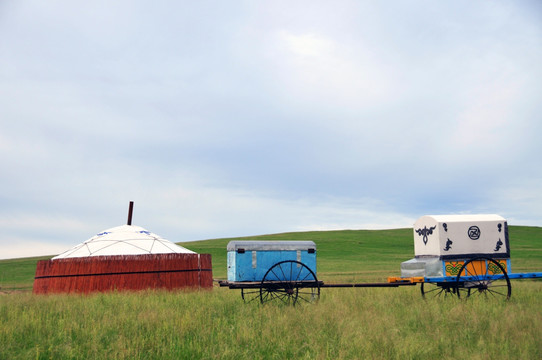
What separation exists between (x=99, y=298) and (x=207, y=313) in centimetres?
524

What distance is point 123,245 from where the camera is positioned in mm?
20516

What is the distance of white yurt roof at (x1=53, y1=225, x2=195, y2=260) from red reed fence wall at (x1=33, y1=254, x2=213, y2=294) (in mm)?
710

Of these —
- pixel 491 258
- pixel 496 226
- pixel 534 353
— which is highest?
pixel 496 226

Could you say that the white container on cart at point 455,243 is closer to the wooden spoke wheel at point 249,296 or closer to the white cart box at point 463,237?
the white cart box at point 463,237

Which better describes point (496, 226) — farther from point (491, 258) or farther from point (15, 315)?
point (15, 315)

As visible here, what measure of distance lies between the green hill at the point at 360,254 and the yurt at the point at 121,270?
52.3 ft

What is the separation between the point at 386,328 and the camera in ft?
32.6

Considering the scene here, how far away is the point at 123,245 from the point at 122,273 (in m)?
2.15

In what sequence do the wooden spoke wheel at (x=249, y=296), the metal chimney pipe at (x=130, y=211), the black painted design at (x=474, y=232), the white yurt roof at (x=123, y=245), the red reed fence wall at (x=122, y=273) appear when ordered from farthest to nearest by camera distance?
the metal chimney pipe at (x=130, y=211), the white yurt roof at (x=123, y=245), the red reed fence wall at (x=122, y=273), the black painted design at (x=474, y=232), the wooden spoke wheel at (x=249, y=296)

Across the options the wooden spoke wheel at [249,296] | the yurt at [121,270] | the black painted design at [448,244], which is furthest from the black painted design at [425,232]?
the yurt at [121,270]

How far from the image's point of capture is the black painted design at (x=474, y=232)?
14688 millimetres

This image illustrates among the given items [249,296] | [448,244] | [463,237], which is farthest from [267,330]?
[249,296]

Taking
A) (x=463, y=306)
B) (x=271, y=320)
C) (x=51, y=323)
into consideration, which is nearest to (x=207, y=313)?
(x=271, y=320)

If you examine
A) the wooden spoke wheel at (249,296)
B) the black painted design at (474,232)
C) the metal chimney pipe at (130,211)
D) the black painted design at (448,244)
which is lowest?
the wooden spoke wheel at (249,296)
